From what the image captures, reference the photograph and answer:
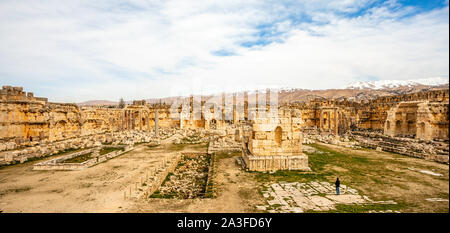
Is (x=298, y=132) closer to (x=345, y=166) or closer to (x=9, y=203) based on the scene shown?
(x=345, y=166)

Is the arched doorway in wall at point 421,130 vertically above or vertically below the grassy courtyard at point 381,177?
above

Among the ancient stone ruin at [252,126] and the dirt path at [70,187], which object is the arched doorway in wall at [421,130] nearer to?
the ancient stone ruin at [252,126]

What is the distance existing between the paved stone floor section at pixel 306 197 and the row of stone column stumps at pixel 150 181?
506cm

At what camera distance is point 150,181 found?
10.8m

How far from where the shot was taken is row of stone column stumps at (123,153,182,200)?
9.00 metres

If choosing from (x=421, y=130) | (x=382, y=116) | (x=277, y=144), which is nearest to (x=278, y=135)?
(x=277, y=144)

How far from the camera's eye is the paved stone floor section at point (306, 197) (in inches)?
288

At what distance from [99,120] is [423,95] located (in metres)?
44.4

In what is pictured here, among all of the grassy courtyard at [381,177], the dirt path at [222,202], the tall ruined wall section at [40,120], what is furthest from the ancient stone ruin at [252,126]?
the dirt path at [222,202]

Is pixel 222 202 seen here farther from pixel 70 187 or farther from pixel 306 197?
pixel 70 187

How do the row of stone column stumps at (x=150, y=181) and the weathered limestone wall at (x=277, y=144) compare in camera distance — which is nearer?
the row of stone column stumps at (x=150, y=181)

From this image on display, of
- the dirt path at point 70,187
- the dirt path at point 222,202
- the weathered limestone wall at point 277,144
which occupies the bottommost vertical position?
the dirt path at point 70,187

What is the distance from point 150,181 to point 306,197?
734 cm
